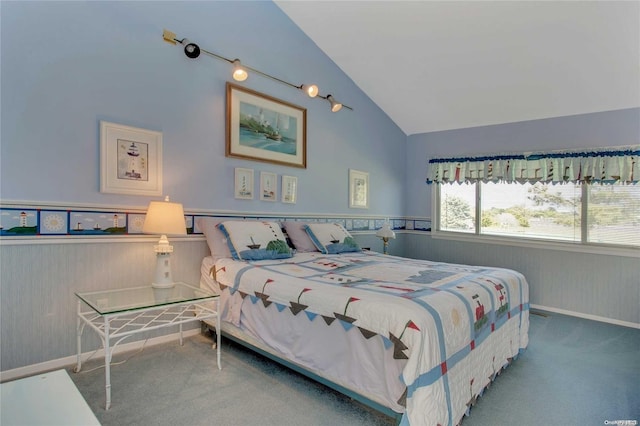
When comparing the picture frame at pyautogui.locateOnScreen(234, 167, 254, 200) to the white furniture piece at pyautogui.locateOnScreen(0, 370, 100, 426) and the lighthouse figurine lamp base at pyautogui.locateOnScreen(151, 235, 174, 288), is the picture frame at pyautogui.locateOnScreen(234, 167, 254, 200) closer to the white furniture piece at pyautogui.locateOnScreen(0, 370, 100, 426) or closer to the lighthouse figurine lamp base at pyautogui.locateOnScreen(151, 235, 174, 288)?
the lighthouse figurine lamp base at pyautogui.locateOnScreen(151, 235, 174, 288)

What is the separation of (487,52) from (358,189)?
205 centimetres

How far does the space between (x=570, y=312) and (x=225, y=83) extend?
4.34m

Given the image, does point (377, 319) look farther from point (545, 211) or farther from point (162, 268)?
point (545, 211)

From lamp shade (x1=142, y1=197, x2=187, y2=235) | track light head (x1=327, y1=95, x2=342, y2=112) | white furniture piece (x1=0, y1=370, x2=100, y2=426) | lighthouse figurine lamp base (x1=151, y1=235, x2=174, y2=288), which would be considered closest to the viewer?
white furniture piece (x1=0, y1=370, x2=100, y2=426)

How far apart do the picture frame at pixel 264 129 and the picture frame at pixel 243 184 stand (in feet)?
0.47

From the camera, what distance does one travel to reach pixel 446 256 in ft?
16.0

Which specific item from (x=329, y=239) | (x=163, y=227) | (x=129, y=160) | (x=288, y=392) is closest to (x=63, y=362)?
(x=163, y=227)

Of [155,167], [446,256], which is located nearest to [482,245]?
[446,256]

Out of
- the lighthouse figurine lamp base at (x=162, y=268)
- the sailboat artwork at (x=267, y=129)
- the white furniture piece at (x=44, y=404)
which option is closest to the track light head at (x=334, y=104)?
the sailboat artwork at (x=267, y=129)

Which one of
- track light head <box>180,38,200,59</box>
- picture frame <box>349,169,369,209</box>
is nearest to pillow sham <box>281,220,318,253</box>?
picture frame <box>349,169,369,209</box>

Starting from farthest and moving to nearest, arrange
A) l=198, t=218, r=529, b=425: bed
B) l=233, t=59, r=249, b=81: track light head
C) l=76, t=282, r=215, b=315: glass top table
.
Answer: l=233, t=59, r=249, b=81: track light head → l=76, t=282, r=215, b=315: glass top table → l=198, t=218, r=529, b=425: bed

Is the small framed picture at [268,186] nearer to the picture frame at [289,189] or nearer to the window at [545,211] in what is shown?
the picture frame at [289,189]

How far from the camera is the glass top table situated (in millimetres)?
1971

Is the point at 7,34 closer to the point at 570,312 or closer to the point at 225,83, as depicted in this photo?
the point at 225,83
